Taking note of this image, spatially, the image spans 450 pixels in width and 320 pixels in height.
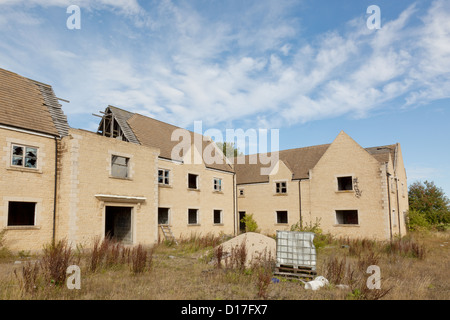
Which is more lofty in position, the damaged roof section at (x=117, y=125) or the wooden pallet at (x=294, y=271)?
the damaged roof section at (x=117, y=125)

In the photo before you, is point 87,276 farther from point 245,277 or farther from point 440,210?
point 440,210

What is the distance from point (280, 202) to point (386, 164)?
901 centimetres

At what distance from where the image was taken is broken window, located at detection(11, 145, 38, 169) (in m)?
15.0

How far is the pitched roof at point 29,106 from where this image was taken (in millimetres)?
15617

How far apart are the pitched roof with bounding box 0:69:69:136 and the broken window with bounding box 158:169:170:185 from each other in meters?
6.67

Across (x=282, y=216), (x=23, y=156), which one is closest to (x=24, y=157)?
(x=23, y=156)

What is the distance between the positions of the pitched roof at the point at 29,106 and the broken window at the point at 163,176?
6674 millimetres

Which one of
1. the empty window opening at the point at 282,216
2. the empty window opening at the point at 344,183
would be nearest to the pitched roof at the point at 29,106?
the empty window opening at the point at 282,216

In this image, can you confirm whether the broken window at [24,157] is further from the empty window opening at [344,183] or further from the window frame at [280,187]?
the empty window opening at [344,183]

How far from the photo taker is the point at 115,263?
36.9 feet

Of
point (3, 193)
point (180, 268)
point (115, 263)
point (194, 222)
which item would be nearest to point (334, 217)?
point (194, 222)

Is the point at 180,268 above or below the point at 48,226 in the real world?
below

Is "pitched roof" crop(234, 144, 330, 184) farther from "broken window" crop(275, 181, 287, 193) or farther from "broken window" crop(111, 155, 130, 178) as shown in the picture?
"broken window" crop(111, 155, 130, 178)

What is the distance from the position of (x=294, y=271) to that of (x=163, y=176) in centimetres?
1360
